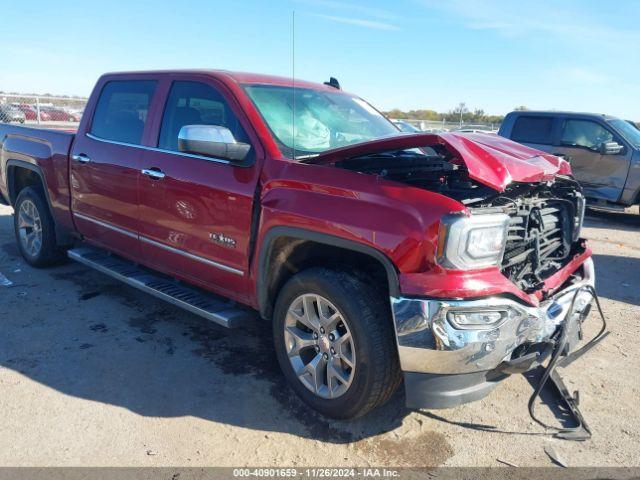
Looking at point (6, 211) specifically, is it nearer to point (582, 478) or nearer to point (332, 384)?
point (332, 384)

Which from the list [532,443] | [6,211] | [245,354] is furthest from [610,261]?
[6,211]

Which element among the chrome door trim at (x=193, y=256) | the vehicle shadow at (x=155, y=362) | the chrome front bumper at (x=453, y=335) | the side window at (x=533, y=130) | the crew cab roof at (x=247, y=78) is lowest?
the vehicle shadow at (x=155, y=362)

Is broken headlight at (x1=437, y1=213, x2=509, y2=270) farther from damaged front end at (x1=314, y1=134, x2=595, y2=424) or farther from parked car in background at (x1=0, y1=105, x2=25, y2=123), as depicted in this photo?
parked car in background at (x1=0, y1=105, x2=25, y2=123)

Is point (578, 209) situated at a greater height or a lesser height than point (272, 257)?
greater

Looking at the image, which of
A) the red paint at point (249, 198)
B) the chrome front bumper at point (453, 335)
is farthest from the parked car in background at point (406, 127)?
the chrome front bumper at point (453, 335)

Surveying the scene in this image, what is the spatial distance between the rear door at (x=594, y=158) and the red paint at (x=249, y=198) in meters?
6.67

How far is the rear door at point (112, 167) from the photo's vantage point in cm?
425

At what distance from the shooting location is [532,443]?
2.91m

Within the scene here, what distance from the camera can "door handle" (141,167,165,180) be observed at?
3.87m

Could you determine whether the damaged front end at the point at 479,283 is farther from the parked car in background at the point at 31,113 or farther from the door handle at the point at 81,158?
the parked car in background at the point at 31,113

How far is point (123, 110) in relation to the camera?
4586 millimetres

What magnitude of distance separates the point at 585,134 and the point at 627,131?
0.75m

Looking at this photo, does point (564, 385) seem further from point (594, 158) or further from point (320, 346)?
point (594, 158)

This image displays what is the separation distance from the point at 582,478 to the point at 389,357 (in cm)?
113
